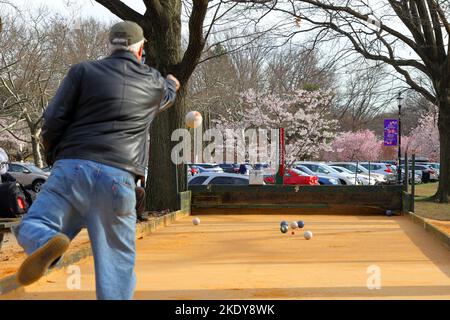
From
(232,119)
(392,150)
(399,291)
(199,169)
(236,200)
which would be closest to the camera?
(399,291)

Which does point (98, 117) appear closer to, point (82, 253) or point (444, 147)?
point (82, 253)

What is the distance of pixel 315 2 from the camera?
2467 centimetres

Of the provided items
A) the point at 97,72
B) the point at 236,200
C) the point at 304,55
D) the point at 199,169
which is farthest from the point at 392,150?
the point at 97,72

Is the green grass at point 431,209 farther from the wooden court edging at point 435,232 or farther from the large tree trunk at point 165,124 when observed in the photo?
the large tree trunk at point 165,124

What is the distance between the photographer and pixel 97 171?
154 inches

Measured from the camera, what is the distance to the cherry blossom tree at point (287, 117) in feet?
169

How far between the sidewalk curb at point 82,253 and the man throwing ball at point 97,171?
7.32 ft

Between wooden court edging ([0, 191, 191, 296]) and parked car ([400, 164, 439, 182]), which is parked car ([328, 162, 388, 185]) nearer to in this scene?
parked car ([400, 164, 439, 182])

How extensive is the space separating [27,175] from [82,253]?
85.6 ft

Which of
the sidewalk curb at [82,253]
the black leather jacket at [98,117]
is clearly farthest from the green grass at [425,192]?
the black leather jacket at [98,117]

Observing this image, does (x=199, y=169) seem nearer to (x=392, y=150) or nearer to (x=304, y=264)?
(x=304, y=264)

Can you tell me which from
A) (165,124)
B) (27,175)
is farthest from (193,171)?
(165,124)
